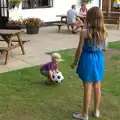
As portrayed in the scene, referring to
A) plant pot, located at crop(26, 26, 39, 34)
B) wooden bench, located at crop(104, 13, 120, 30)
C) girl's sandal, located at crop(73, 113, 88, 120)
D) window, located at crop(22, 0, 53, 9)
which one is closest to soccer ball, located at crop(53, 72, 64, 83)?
girl's sandal, located at crop(73, 113, 88, 120)

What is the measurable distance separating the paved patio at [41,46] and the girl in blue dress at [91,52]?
2946mm

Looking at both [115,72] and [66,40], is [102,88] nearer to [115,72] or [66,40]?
[115,72]

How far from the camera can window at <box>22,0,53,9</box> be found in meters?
13.7

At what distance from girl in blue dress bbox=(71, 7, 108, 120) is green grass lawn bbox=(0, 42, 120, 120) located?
0.41 metres

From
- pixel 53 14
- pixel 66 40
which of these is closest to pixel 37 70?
pixel 66 40

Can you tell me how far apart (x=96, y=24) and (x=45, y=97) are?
1.77 metres

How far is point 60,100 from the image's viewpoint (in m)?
4.96

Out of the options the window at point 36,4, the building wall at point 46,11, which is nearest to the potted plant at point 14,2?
the building wall at point 46,11

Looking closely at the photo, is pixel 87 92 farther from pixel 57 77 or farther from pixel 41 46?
pixel 41 46

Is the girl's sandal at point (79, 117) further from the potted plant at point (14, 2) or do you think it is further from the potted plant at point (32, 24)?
the potted plant at point (14, 2)

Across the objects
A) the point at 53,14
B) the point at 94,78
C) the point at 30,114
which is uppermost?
the point at 53,14

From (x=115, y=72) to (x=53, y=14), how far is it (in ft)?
27.9

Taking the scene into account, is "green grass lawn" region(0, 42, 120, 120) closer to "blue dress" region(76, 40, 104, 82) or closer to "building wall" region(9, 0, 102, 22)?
"blue dress" region(76, 40, 104, 82)

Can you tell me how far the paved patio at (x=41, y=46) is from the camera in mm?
7297
